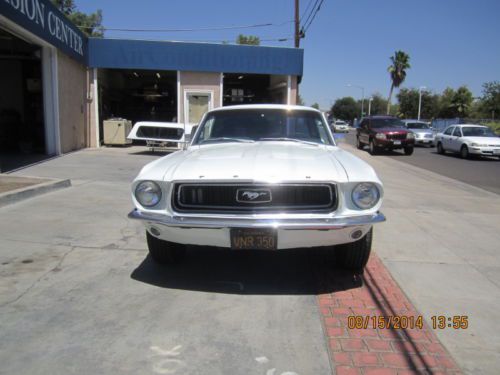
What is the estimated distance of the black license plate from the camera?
334cm

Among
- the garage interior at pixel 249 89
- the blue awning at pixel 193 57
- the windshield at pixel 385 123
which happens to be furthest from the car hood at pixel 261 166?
the garage interior at pixel 249 89

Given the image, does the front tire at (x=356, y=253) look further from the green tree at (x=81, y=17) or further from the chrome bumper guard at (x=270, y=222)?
the green tree at (x=81, y=17)

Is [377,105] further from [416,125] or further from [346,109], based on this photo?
[416,125]

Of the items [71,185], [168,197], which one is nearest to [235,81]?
[71,185]

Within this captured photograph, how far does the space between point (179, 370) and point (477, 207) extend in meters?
7.06

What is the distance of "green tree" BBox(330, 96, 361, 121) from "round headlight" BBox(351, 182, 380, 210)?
107 meters

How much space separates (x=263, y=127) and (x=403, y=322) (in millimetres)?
2716

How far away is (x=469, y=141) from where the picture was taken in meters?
18.6

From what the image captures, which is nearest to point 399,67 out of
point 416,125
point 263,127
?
point 416,125

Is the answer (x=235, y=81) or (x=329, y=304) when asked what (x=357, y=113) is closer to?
(x=235, y=81)

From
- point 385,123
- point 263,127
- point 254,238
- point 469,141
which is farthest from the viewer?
point 385,123

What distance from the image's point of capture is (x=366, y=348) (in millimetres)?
2865

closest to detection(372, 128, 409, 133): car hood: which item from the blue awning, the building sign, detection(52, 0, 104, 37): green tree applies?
the blue awning

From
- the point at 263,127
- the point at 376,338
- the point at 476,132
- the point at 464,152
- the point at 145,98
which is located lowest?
the point at 376,338
